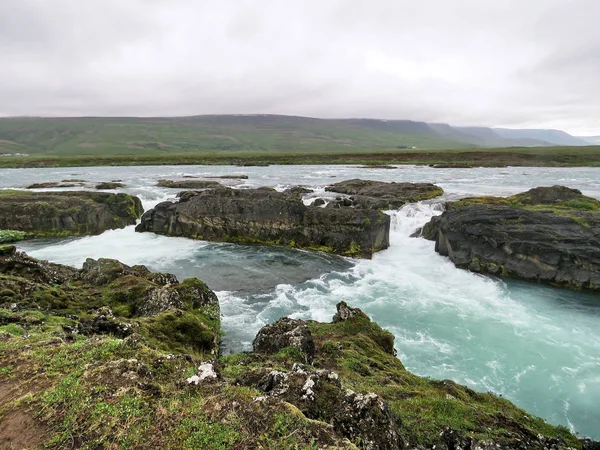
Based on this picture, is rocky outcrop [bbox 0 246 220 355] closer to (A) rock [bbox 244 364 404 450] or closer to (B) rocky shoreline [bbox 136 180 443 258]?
(A) rock [bbox 244 364 404 450]

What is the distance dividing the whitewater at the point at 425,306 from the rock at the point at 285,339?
11.1 ft

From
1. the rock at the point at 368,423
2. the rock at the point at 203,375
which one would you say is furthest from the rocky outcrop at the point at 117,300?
the rock at the point at 368,423

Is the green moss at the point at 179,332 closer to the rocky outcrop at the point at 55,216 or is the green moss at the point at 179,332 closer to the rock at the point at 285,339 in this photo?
the rock at the point at 285,339

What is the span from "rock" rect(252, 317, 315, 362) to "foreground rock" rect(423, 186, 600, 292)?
20.7 metres

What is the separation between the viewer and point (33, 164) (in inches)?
5246

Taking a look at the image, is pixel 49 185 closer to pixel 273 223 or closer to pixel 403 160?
pixel 273 223

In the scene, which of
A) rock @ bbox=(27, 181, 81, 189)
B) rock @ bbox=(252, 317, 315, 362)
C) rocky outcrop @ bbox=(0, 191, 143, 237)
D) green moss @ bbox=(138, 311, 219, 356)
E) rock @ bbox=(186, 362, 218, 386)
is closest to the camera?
rock @ bbox=(186, 362, 218, 386)

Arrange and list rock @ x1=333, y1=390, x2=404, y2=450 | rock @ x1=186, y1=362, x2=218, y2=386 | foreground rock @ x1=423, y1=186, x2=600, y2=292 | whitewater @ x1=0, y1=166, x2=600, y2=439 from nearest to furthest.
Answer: rock @ x1=333, y1=390, x2=404, y2=450 < rock @ x1=186, y1=362, x2=218, y2=386 < whitewater @ x1=0, y1=166, x2=600, y2=439 < foreground rock @ x1=423, y1=186, x2=600, y2=292

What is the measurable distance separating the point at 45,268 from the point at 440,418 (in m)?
19.2

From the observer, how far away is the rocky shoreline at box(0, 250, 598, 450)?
5871 mm

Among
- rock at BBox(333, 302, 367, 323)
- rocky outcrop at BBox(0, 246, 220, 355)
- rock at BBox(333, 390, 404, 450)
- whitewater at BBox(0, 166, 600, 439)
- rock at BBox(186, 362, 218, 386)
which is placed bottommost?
whitewater at BBox(0, 166, 600, 439)

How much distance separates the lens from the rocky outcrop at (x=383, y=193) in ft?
Answer: 143

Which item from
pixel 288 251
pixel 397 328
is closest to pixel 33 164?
pixel 288 251

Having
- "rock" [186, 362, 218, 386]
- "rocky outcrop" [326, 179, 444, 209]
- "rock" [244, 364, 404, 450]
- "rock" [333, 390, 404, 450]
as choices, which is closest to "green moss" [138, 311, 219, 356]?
"rock" [186, 362, 218, 386]
